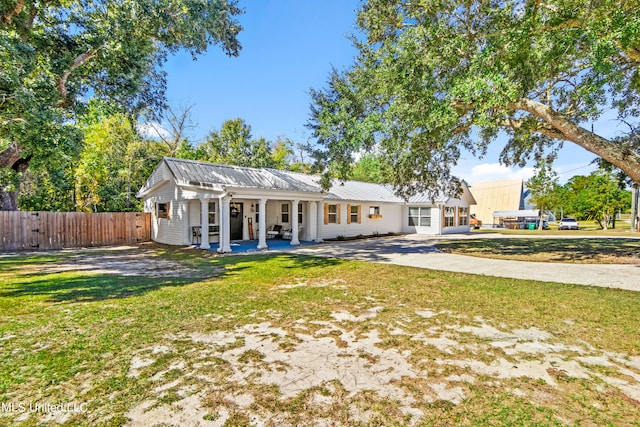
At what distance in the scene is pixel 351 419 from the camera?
2578 millimetres

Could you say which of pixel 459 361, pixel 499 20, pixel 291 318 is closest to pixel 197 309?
pixel 291 318

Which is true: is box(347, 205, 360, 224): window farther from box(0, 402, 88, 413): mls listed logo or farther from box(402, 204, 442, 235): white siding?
box(0, 402, 88, 413): mls listed logo

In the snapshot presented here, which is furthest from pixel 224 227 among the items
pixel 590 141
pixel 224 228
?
pixel 590 141

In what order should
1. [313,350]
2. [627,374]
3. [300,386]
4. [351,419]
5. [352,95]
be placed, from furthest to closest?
[352,95]
[313,350]
[627,374]
[300,386]
[351,419]

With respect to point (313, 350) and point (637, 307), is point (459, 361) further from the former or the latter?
point (637, 307)

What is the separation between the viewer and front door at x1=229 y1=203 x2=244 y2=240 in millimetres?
15797

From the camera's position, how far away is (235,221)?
16000 millimetres

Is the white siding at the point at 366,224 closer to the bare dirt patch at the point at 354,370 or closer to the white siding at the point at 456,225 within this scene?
the white siding at the point at 456,225

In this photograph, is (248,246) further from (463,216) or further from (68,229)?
(463,216)

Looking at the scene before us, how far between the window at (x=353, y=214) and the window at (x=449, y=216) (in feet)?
27.2

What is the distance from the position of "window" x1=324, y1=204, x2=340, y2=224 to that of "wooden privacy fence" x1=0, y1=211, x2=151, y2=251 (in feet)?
31.6

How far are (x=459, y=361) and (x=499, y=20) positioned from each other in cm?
987

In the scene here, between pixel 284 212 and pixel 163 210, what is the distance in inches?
243

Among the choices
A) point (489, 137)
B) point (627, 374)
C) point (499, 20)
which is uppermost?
point (499, 20)
